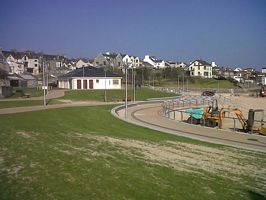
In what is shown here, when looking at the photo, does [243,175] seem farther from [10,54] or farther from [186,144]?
[10,54]

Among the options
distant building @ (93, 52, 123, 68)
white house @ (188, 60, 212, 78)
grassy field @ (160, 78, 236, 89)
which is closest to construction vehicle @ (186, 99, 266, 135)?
grassy field @ (160, 78, 236, 89)

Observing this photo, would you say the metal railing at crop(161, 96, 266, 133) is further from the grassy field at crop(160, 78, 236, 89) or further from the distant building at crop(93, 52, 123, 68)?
the distant building at crop(93, 52, 123, 68)

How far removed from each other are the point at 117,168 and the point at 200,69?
5655 inches

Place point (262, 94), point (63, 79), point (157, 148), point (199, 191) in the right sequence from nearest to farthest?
point (199, 191) → point (157, 148) → point (63, 79) → point (262, 94)

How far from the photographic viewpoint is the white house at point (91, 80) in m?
71.4

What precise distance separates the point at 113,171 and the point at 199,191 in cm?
259

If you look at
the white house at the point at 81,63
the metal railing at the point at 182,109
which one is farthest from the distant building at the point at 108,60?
the metal railing at the point at 182,109

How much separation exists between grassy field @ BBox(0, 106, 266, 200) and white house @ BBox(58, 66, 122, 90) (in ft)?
174

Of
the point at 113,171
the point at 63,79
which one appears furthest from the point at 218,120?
the point at 63,79

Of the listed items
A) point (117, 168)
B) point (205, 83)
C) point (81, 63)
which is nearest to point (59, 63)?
point (81, 63)

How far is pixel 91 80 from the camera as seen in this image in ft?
237

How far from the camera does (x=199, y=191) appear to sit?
10.5 metres

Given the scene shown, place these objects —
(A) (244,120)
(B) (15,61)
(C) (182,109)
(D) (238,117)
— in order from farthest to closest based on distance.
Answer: (B) (15,61), (C) (182,109), (D) (238,117), (A) (244,120)

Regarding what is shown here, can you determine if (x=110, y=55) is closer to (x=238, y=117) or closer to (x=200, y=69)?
(x=200, y=69)
